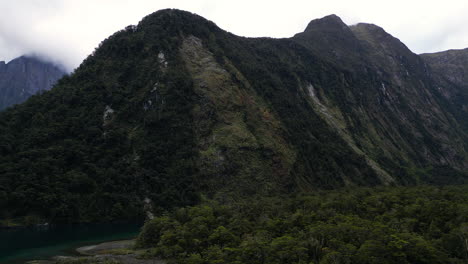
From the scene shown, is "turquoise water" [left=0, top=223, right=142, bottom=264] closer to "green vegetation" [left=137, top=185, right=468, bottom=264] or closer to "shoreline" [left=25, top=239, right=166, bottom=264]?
"shoreline" [left=25, top=239, right=166, bottom=264]

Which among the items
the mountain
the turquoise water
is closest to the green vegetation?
the turquoise water

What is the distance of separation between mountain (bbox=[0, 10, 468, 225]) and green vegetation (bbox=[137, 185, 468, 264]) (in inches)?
1613

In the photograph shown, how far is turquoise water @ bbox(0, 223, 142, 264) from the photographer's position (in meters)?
59.1

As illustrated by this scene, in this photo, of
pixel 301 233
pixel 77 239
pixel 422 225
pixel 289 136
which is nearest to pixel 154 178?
pixel 77 239

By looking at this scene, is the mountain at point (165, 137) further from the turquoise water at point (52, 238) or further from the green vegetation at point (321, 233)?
the green vegetation at point (321, 233)

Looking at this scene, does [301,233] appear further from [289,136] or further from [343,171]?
[343,171]

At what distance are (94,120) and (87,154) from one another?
1765 cm

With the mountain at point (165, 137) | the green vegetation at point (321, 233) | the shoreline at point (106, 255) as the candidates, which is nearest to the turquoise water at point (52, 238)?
the shoreline at point (106, 255)

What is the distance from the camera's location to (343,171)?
15375 cm

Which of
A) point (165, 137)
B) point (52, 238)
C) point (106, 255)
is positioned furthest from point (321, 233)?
point (165, 137)

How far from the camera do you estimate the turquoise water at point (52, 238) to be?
59062 mm

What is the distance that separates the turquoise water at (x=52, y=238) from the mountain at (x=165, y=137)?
27.0ft

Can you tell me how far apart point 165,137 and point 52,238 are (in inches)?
2334

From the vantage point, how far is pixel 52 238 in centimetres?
7581
